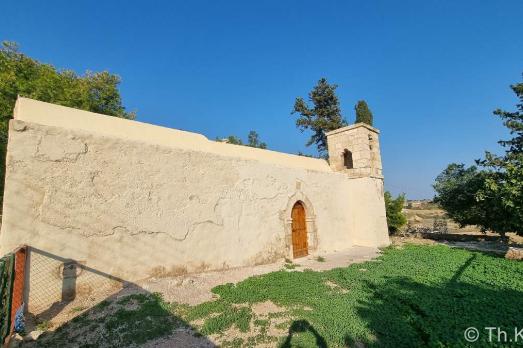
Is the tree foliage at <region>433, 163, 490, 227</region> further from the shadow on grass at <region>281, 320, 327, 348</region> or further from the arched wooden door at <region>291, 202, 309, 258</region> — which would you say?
the shadow on grass at <region>281, 320, 327, 348</region>

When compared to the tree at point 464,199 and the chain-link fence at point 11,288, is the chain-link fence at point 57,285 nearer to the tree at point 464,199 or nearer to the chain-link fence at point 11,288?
the chain-link fence at point 11,288

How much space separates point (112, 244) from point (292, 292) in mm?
3728

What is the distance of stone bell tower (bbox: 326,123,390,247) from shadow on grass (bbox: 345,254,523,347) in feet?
18.5

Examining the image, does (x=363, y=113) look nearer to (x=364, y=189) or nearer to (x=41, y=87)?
(x=364, y=189)

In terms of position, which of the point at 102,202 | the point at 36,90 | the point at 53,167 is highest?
the point at 36,90

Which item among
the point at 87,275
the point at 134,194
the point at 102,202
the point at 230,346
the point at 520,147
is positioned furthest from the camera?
the point at 520,147

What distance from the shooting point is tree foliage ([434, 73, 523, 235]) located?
9094 mm

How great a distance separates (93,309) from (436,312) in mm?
5654

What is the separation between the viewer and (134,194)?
577cm

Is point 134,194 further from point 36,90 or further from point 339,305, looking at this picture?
point 36,90

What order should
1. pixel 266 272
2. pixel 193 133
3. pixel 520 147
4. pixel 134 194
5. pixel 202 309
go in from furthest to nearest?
pixel 520 147 → pixel 193 133 → pixel 266 272 → pixel 134 194 → pixel 202 309

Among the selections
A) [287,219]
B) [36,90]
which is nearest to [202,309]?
[287,219]

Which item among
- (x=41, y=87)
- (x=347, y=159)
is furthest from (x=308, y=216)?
(x=41, y=87)

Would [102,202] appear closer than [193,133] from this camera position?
Yes
